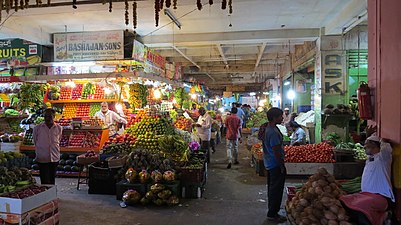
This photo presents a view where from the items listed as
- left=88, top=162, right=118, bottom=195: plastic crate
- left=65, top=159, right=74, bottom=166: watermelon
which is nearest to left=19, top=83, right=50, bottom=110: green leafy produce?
left=65, top=159, right=74, bottom=166: watermelon

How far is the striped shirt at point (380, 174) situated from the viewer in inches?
148

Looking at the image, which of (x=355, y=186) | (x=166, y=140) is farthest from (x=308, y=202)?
(x=166, y=140)

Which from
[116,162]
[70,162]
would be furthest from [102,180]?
[70,162]

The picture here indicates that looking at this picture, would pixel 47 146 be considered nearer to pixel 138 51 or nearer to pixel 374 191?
pixel 138 51

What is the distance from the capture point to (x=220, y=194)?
6867mm

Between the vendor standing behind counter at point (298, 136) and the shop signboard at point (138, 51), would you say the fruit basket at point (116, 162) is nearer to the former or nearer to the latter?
the shop signboard at point (138, 51)

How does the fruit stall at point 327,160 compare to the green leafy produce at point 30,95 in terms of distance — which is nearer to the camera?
the fruit stall at point 327,160

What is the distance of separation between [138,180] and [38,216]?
2518mm

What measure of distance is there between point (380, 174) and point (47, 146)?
5.55 metres

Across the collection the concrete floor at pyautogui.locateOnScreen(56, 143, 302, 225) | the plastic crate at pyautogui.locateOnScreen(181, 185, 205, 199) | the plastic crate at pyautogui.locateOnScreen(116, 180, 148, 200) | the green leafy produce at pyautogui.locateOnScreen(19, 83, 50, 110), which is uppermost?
the green leafy produce at pyautogui.locateOnScreen(19, 83, 50, 110)

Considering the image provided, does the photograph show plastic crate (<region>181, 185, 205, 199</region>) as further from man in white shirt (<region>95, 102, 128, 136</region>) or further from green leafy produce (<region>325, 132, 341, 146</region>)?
green leafy produce (<region>325, 132, 341, 146</region>)

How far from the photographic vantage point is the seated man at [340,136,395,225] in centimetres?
350

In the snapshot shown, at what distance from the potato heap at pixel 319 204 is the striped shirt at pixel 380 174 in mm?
360

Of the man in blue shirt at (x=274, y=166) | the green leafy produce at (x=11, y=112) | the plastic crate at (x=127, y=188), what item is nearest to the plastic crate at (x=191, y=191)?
the plastic crate at (x=127, y=188)
